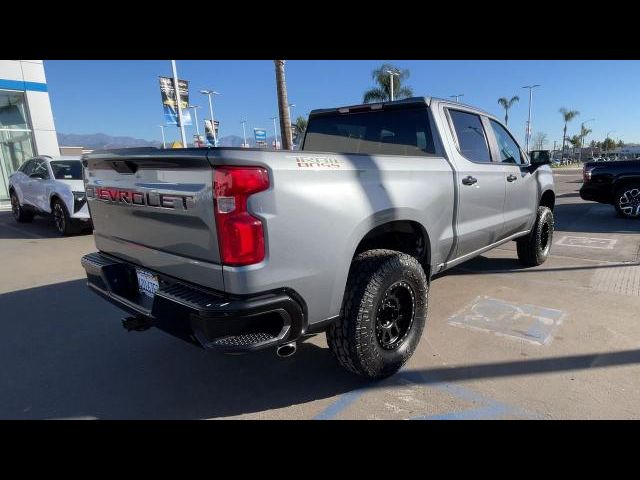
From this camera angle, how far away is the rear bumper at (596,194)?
31.0 feet

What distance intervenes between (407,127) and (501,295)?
85.0 inches

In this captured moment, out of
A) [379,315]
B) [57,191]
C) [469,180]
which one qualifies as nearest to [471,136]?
[469,180]

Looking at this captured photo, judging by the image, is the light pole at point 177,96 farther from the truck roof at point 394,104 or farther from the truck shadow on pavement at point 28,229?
the truck roof at point 394,104

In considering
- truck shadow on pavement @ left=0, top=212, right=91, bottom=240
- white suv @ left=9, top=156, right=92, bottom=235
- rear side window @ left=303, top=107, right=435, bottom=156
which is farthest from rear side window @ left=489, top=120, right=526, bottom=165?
truck shadow on pavement @ left=0, top=212, right=91, bottom=240

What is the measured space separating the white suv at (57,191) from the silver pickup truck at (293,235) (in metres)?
5.99

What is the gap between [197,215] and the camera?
2.06 meters

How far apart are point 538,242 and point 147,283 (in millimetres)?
4821

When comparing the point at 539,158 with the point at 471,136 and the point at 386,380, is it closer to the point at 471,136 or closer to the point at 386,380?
the point at 471,136

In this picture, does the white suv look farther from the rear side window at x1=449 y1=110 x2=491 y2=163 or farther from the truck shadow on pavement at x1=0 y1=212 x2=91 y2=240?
the rear side window at x1=449 y1=110 x2=491 y2=163

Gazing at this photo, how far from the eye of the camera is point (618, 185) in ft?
30.3

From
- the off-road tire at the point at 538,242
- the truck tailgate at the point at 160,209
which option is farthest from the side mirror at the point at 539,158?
the truck tailgate at the point at 160,209

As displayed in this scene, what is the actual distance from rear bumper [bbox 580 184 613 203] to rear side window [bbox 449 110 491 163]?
7.32 meters

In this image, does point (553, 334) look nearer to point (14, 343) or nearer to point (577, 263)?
point (577, 263)
